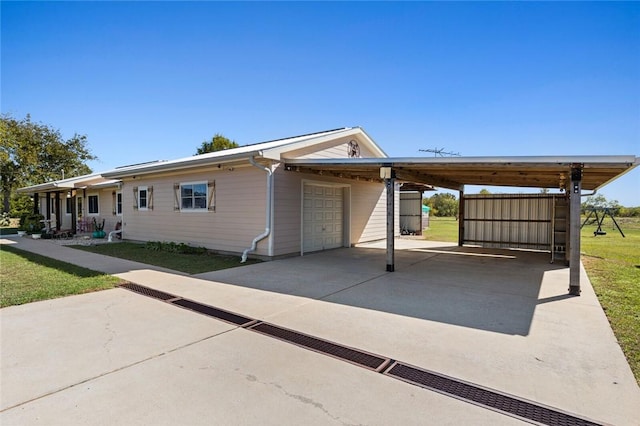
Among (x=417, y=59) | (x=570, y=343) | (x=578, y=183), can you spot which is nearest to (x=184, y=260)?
(x=570, y=343)

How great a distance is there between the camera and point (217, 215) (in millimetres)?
10078

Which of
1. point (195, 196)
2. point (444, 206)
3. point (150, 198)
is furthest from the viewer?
point (444, 206)

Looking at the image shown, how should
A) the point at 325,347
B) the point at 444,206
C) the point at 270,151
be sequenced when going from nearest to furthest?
the point at 325,347 < the point at 270,151 < the point at 444,206

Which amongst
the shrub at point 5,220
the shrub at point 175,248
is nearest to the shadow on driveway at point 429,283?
the shrub at point 175,248

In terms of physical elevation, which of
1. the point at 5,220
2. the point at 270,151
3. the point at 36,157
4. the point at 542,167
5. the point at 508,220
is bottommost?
the point at 5,220

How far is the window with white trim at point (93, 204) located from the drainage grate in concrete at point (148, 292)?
14444mm

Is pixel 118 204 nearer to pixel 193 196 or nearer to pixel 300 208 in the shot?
pixel 193 196

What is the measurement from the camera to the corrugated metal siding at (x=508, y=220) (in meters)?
11.0

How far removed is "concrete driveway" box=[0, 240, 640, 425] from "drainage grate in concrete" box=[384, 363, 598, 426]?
82mm

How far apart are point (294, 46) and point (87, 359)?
34.9 feet

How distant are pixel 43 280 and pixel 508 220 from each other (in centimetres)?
1304

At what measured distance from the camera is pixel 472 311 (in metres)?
4.64

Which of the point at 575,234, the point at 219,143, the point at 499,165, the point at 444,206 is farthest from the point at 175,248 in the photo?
the point at 444,206

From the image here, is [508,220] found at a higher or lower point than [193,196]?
lower
